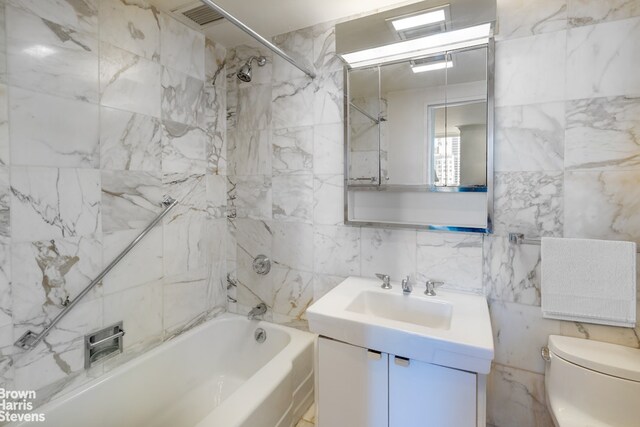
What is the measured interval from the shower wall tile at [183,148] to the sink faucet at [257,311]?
0.98 meters

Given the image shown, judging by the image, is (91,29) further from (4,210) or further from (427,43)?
(427,43)

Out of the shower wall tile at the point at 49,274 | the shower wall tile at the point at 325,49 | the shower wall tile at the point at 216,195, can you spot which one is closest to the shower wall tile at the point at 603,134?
the shower wall tile at the point at 325,49

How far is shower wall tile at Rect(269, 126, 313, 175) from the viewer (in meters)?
1.93

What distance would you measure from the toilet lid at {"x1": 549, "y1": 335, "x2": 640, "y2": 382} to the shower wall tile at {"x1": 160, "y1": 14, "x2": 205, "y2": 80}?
2423 millimetres

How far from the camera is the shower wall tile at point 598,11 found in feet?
4.14

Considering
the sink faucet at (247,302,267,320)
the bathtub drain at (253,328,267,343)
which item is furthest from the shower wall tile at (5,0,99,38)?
the bathtub drain at (253,328,267,343)

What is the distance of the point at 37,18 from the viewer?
4.18ft

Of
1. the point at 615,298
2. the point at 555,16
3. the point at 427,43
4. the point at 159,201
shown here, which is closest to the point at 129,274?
the point at 159,201

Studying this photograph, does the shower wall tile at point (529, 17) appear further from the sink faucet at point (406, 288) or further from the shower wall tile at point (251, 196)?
the shower wall tile at point (251, 196)

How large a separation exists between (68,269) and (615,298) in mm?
2318

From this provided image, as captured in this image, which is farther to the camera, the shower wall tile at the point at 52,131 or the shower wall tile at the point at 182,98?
the shower wall tile at the point at 182,98

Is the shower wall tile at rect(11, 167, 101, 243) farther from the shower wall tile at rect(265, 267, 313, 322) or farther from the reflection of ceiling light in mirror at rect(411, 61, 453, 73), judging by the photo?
the reflection of ceiling light in mirror at rect(411, 61, 453, 73)

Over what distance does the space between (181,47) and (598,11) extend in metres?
2.10

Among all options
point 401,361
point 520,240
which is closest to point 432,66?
point 520,240
